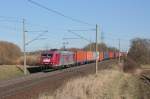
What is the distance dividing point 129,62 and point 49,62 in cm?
3467

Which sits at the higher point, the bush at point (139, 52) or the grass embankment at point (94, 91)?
the bush at point (139, 52)

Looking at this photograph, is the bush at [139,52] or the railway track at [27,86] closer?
the railway track at [27,86]

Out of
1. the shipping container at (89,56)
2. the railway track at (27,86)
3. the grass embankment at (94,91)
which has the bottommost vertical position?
the railway track at (27,86)

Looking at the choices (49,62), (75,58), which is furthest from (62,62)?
(75,58)

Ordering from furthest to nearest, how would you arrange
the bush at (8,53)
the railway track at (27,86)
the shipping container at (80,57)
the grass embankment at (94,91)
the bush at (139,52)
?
1. the bush at (139,52)
2. the bush at (8,53)
3. the shipping container at (80,57)
4. the railway track at (27,86)
5. the grass embankment at (94,91)

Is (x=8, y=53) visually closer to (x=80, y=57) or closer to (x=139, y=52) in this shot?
(x=80, y=57)

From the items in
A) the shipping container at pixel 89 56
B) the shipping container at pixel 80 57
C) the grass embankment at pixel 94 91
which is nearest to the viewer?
the grass embankment at pixel 94 91

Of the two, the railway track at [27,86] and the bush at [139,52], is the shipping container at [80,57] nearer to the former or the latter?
the bush at [139,52]

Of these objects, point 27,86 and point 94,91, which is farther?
point 27,86

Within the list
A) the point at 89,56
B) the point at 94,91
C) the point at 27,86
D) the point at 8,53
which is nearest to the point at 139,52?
the point at 89,56

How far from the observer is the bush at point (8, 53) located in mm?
97769

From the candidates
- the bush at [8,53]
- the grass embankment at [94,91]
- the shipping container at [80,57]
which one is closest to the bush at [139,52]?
the shipping container at [80,57]

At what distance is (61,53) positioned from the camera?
2413 inches

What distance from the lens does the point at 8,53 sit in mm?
104438
